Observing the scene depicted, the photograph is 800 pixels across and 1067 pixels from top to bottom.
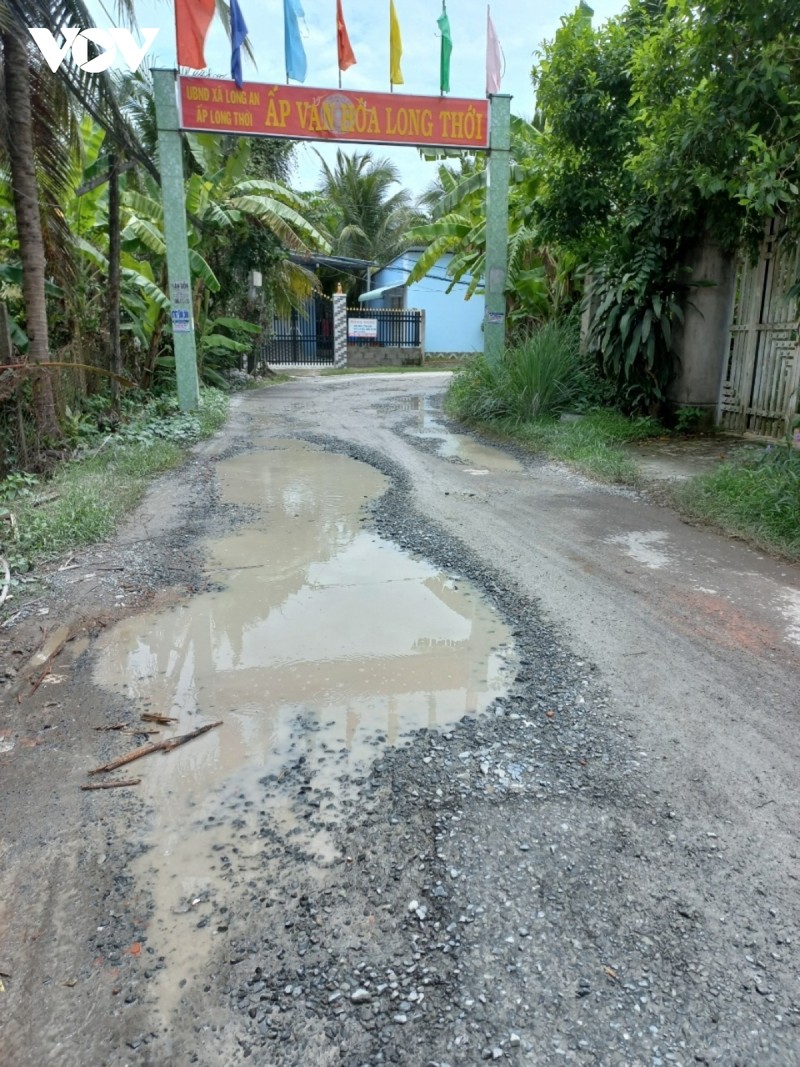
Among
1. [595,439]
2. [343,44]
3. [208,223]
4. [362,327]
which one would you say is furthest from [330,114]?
[362,327]

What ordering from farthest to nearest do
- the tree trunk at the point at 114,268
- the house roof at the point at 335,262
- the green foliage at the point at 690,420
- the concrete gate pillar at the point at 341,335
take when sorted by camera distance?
the house roof at the point at 335,262 → the concrete gate pillar at the point at 341,335 → the tree trunk at the point at 114,268 → the green foliage at the point at 690,420

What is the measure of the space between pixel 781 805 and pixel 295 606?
8.24 ft

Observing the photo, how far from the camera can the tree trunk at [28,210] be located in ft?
23.7

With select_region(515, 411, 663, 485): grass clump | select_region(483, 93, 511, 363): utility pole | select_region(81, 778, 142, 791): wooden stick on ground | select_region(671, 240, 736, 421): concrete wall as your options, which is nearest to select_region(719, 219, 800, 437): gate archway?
select_region(671, 240, 736, 421): concrete wall

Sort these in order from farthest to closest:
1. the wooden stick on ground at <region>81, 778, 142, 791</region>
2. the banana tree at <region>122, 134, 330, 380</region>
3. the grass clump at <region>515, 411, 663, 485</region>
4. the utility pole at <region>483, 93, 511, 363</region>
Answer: the banana tree at <region>122, 134, 330, 380</region>
the utility pole at <region>483, 93, 511, 363</region>
the grass clump at <region>515, 411, 663, 485</region>
the wooden stick on ground at <region>81, 778, 142, 791</region>

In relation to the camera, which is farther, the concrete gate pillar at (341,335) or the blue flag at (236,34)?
the concrete gate pillar at (341,335)

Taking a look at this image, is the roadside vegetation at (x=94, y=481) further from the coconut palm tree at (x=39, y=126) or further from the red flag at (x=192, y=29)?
the red flag at (x=192, y=29)

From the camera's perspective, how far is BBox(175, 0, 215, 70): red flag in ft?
33.5

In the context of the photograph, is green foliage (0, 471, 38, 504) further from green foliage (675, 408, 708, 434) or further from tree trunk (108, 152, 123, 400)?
green foliage (675, 408, 708, 434)

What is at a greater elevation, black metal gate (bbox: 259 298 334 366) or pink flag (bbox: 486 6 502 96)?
pink flag (bbox: 486 6 502 96)

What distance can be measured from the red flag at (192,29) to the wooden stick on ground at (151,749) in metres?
10.8

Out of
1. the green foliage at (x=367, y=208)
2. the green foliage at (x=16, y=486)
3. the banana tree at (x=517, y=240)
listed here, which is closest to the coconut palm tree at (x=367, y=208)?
the green foliage at (x=367, y=208)

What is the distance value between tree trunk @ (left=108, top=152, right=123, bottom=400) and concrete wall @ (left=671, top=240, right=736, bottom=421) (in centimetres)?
732

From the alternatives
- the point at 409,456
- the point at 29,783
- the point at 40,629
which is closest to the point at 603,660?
the point at 29,783
